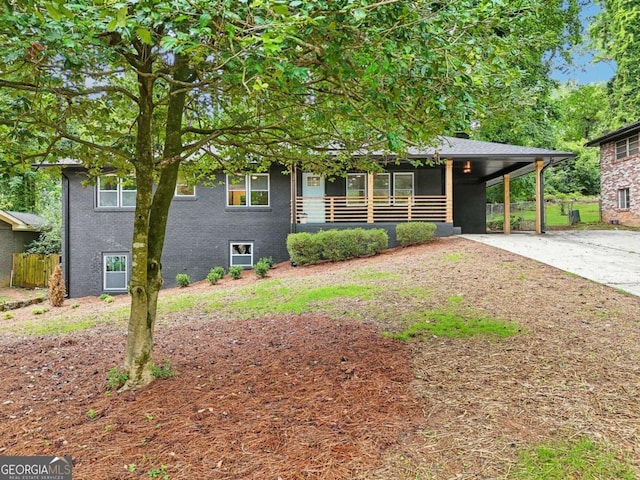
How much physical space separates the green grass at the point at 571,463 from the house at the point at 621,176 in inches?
858

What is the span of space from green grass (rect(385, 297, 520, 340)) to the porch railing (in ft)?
29.3

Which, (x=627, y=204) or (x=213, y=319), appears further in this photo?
(x=627, y=204)

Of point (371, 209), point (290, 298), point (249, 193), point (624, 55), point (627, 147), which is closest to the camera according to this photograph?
point (290, 298)

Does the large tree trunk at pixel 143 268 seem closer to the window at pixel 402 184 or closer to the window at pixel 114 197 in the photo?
the window at pixel 114 197

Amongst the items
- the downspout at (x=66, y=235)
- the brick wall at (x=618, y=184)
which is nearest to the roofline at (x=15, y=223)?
the downspout at (x=66, y=235)

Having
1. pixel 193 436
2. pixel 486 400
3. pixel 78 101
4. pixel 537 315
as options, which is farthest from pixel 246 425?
pixel 537 315

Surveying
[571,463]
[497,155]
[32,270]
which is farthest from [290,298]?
[32,270]

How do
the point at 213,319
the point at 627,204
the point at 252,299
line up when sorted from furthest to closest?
the point at 627,204 < the point at 252,299 < the point at 213,319

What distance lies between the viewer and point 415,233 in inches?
523

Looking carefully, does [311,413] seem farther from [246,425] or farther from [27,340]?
[27,340]

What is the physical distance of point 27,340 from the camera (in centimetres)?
602

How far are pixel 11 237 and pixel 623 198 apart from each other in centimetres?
3071

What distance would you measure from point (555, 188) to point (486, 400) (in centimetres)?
3474

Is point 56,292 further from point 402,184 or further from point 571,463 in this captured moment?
point 571,463
